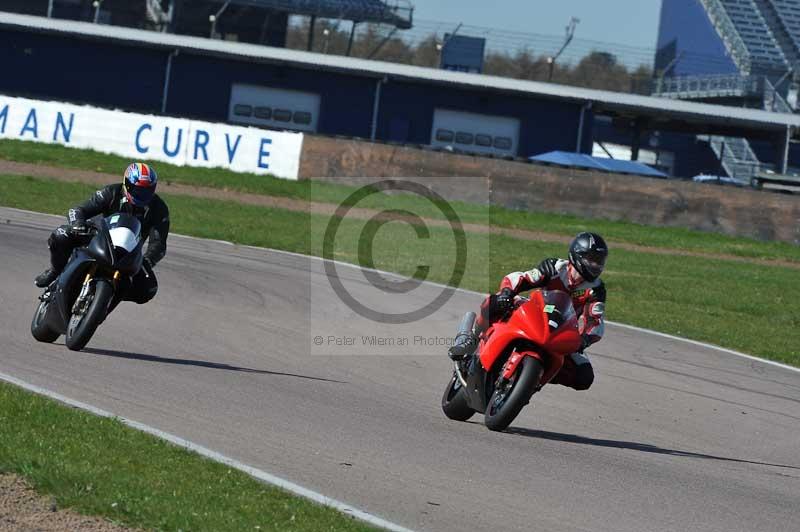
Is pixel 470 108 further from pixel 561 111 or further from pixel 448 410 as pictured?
pixel 448 410

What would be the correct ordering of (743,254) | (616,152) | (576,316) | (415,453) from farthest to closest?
(616,152), (743,254), (576,316), (415,453)

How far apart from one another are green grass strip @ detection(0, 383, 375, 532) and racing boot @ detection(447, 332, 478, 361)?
254cm

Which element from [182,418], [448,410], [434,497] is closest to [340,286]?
[448,410]

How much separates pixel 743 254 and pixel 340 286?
13.1 meters

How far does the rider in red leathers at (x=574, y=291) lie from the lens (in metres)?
8.87

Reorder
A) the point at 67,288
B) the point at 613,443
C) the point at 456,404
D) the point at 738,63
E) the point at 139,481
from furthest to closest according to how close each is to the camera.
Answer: the point at 738,63 < the point at 67,288 < the point at 456,404 < the point at 613,443 < the point at 139,481

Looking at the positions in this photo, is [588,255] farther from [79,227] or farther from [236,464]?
[79,227]

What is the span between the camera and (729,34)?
61.0m

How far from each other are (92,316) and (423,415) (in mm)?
2677

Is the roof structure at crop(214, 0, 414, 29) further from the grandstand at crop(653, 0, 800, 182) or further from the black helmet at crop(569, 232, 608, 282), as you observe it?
the black helmet at crop(569, 232, 608, 282)

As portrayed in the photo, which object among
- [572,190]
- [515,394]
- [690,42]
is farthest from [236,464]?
[690,42]

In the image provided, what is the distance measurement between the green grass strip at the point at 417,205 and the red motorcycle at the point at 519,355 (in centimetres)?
1904

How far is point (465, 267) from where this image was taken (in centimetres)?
2253

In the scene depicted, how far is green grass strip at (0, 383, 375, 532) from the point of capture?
19.0 ft
